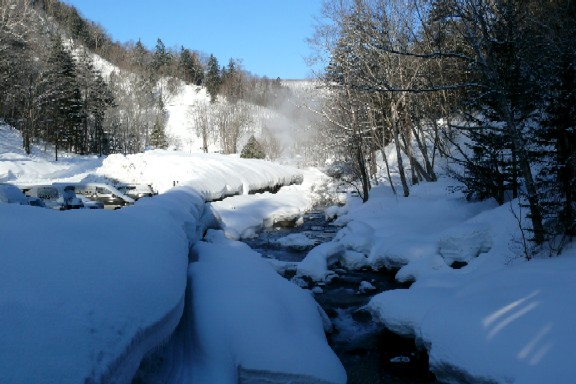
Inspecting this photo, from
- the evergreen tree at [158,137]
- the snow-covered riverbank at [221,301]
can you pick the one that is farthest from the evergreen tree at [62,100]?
the snow-covered riverbank at [221,301]

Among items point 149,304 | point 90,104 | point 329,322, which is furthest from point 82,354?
point 90,104

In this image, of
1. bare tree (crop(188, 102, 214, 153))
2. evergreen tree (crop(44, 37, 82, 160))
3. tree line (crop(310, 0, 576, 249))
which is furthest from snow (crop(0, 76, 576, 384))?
bare tree (crop(188, 102, 214, 153))

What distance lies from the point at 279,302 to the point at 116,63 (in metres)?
85.5

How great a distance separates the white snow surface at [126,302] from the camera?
3051 mm

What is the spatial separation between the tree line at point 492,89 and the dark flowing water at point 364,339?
12.3 ft

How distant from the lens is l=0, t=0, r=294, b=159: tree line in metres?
39.4

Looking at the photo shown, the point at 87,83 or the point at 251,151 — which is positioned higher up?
→ the point at 87,83

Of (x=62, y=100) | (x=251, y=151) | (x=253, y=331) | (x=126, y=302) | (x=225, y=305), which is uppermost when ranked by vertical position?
(x=62, y=100)

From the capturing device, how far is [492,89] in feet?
26.8

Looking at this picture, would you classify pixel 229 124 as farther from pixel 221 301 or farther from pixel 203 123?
pixel 221 301

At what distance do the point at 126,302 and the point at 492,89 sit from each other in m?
7.42

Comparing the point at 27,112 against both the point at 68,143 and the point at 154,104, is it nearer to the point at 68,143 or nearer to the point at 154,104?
the point at 68,143

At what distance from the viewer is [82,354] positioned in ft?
9.87

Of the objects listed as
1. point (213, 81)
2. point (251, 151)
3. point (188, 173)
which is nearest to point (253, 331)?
point (188, 173)
